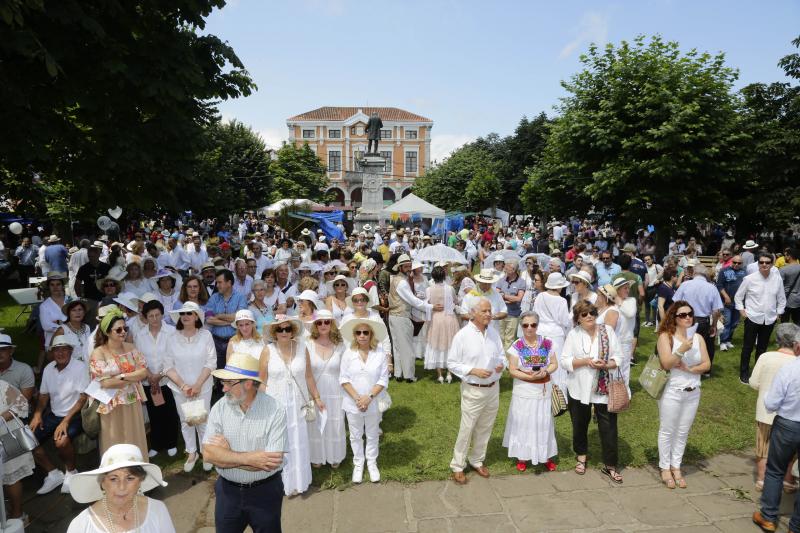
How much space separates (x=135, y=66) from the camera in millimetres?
5930

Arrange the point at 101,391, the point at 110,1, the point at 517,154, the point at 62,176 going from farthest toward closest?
the point at 517,154 → the point at 62,176 → the point at 110,1 → the point at 101,391

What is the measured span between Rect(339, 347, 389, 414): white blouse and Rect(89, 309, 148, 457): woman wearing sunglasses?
6.21 ft

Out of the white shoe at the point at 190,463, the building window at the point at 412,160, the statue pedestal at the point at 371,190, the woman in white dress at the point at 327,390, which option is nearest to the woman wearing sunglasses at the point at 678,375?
the woman in white dress at the point at 327,390

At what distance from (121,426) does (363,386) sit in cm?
222

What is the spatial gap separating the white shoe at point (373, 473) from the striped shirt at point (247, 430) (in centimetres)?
212

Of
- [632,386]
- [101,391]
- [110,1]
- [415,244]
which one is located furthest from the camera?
[415,244]

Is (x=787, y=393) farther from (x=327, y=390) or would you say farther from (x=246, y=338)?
(x=246, y=338)

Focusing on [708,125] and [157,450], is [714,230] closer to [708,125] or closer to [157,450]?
[708,125]

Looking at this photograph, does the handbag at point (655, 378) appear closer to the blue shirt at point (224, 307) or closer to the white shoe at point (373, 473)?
the white shoe at point (373, 473)

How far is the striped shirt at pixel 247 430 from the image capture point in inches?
130

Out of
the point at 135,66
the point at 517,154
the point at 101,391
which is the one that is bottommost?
the point at 101,391

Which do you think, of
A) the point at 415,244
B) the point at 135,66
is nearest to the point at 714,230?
the point at 415,244

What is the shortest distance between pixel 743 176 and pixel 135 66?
19.7 meters

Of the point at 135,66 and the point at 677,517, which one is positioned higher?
the point at 135,66
